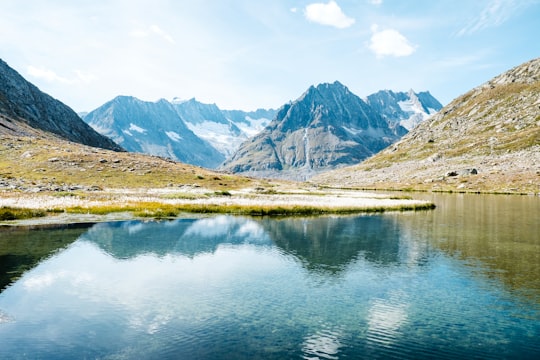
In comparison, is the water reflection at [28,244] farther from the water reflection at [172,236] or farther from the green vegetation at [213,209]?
the green vegetation at [213,209]

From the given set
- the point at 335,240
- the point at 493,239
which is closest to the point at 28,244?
the point at 335,240

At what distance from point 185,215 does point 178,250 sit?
26.4 m

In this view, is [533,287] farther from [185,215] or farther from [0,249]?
[185,215]

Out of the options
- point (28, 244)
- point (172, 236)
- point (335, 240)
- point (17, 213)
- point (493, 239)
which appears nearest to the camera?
point (28, 244)

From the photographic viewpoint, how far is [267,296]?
24359mm

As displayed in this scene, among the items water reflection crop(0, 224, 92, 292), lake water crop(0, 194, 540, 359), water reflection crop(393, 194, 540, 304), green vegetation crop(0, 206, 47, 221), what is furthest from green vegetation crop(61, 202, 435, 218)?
lake water crop(0, 194, 540, 359)

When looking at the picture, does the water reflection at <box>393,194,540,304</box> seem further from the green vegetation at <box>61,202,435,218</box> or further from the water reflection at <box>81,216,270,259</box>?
the water reflection at <box>81,216,270,259</box>

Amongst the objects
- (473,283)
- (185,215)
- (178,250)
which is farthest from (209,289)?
(185,215)

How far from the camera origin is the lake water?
56.9 ft

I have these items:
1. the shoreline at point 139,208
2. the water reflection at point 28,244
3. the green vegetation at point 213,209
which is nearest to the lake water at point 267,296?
the water reflection at point 28,244

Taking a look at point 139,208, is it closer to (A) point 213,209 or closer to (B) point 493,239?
(A) point 213,209

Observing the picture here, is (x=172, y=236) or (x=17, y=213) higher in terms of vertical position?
(x=17, y=213)

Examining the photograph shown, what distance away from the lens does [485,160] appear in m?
190

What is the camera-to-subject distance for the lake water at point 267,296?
17.3 metres
